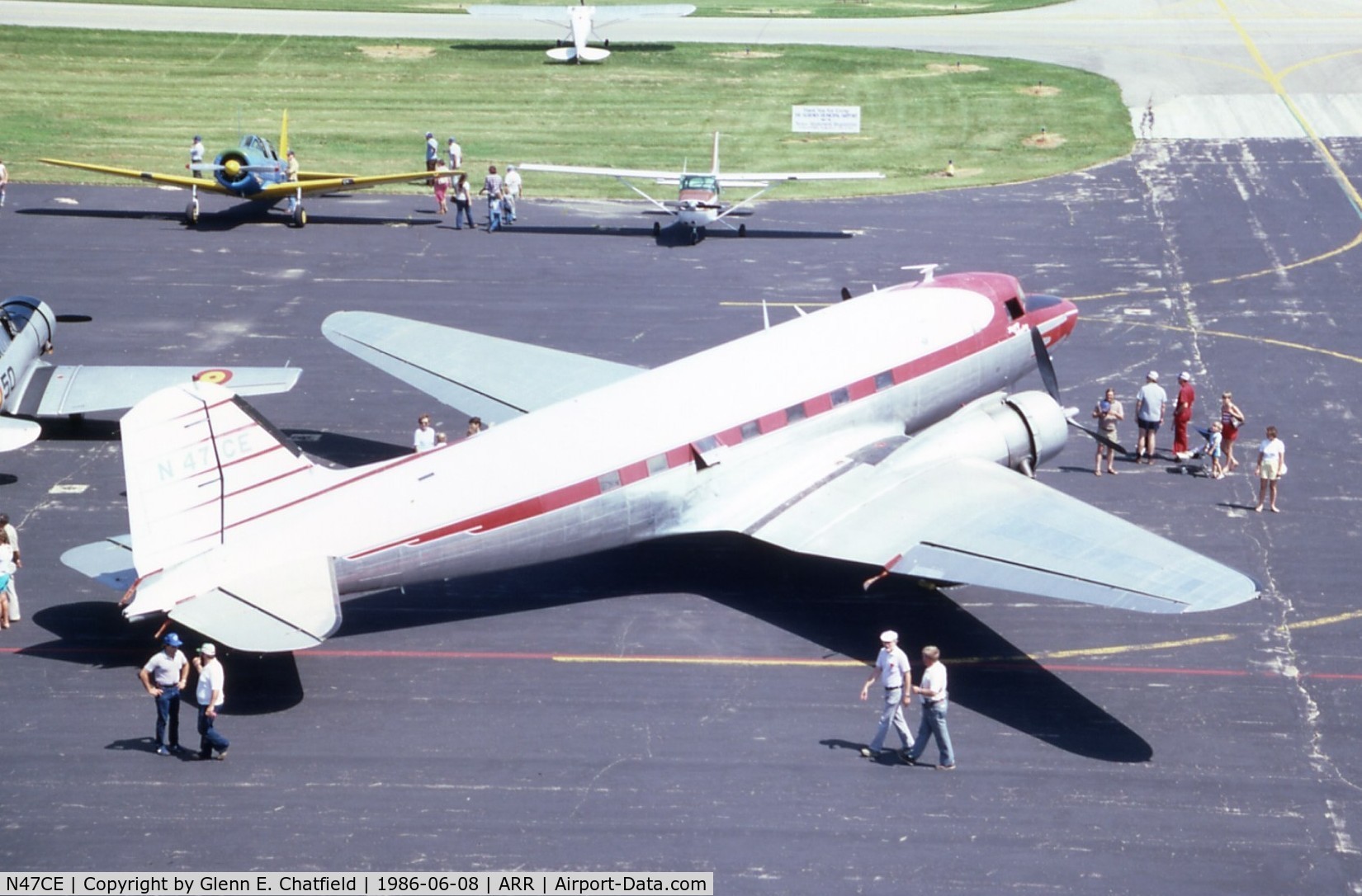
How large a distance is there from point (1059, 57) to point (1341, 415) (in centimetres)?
4778

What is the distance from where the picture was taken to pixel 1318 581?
29109mm

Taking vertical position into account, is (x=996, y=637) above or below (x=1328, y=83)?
below

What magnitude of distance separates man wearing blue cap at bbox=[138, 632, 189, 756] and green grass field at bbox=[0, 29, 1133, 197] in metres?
39.6

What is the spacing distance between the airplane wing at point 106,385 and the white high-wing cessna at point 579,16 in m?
48.3

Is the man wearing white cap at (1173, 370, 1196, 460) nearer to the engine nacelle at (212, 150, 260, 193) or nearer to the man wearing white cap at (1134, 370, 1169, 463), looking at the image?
the man wearing white cap at (1134, 370, 1169, 463)

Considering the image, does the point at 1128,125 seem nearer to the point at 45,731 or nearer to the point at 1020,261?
the point at 1020,261

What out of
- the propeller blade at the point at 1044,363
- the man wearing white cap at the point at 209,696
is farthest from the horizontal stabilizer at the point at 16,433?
the propeller blade at the point at 1044,363

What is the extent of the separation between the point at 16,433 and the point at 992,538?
2040 centimetres

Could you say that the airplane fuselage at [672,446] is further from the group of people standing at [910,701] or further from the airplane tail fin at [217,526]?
the group of people standing at [910,701]

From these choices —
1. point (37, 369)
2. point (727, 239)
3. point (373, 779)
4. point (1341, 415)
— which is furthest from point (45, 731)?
point (727, 239)

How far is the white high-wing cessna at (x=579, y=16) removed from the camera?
7981 cm

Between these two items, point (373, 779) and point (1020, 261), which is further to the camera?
point (1020, 261)

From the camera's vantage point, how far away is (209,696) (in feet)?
73.3

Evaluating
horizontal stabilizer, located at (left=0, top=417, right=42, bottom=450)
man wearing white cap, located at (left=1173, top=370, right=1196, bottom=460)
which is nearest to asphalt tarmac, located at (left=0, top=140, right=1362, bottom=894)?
man wearing white cap, located at (left=1173, top=370, right=1196, bottom=460)
